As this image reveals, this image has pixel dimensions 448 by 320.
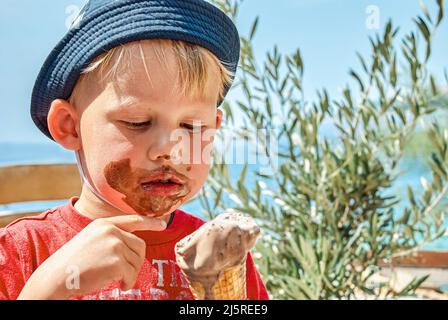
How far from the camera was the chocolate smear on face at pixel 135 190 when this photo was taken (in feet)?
1.70

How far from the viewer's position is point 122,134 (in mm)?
510

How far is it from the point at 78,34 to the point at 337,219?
0.87 meters

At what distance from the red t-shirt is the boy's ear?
7 cm

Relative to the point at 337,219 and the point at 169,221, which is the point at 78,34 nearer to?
the point at 169,221

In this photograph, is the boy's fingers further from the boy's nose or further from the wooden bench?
the wooden bench

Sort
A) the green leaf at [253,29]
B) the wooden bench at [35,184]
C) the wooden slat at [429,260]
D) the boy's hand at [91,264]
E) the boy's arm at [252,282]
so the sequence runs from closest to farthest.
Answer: the boy's hand at [91,264]
the boy's arm at [252,282]
the wooden bench at [35,184]
the green leaf at [253,29]
the wooden slat at [429,260]

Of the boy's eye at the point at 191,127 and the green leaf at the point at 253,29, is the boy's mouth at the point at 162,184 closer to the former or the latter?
the boy's eye at the point at 191,127

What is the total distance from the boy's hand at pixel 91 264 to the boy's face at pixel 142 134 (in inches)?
2.0

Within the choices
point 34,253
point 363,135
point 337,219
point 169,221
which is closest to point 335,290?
point 337,219

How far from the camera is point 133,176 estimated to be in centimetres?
52

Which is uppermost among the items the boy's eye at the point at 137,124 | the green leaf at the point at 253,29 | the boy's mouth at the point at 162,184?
the green leaf at the point at 253,29

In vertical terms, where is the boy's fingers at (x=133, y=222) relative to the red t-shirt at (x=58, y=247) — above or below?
above

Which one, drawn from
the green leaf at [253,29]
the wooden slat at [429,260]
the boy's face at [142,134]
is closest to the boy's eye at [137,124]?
the boy's face at [142,134]
